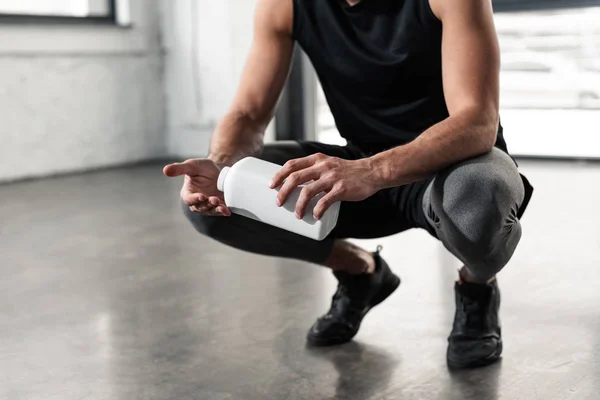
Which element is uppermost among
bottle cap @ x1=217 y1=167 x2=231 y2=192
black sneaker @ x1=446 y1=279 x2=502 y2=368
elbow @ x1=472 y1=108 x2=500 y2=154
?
elbow @ x1=472 y1=108 x2=500 y2=154

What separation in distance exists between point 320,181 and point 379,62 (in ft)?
1.40

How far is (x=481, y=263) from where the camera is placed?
4.59ft

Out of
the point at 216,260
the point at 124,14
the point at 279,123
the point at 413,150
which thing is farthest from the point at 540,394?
the point at 124,14

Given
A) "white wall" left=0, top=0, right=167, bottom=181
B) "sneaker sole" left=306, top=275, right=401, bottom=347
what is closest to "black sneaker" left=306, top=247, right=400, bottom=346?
"sneaker sole" left=306, top=275, right=401, bottom=347

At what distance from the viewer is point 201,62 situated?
487 cm

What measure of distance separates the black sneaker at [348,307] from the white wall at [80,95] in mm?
2931

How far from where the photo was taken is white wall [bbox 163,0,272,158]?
471cm

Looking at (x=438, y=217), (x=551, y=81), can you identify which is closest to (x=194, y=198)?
(x=438, y=217)

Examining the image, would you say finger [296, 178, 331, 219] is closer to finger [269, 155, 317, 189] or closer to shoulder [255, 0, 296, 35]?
finger [269, 155, 317, 189]

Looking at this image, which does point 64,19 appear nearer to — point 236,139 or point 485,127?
point 236,139

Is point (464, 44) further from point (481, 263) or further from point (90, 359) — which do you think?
point (90, 359)

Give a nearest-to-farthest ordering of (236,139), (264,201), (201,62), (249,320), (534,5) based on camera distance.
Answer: (264,201), (236,139), (249,320), (534,5), (201,62)

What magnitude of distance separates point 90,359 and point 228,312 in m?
0.38

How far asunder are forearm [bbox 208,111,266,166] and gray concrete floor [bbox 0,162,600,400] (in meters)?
0.37
